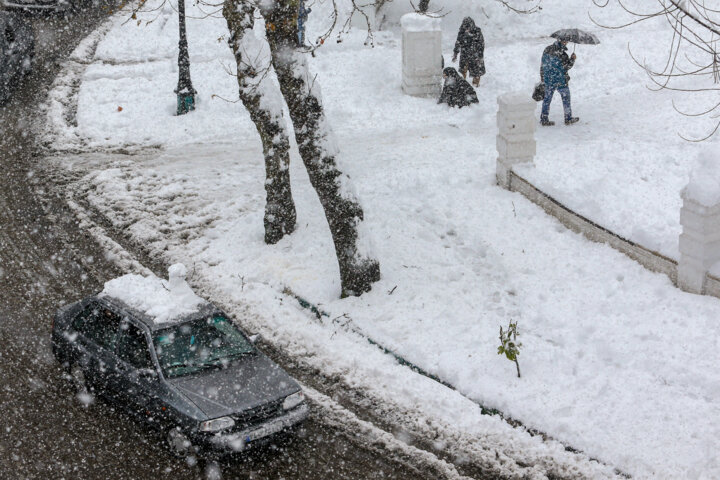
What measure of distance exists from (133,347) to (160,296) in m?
0.80

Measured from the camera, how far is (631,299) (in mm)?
11727

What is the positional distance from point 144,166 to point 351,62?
22.4 feet

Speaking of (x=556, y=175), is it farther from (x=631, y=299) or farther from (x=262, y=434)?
(x=262, y=434)

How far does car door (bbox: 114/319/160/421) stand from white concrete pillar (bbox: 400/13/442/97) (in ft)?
38.5

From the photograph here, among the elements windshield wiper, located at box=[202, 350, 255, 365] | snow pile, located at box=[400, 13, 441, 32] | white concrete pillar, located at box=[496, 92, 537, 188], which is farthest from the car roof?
snow pile, located at box=[400, 13, 441, 32]

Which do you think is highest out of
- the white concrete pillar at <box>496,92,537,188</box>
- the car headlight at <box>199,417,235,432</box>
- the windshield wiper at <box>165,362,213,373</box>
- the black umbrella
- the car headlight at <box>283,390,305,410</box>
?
the black umbrella

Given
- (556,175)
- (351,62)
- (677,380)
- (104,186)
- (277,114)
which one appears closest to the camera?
(677,380)

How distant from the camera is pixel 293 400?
30.9 ft

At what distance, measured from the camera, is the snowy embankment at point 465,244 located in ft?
32.9

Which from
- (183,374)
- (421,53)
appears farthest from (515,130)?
(183,374)

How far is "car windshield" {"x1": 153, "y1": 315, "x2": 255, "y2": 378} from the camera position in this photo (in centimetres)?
953

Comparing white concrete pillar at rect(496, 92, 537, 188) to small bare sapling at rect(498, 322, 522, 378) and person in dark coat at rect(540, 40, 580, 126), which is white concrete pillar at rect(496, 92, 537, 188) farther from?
small bare sapling at rect(498, 322, 522, 378)

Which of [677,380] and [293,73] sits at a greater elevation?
[293,73]

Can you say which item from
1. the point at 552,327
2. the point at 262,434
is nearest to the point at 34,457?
the point at 262,434
